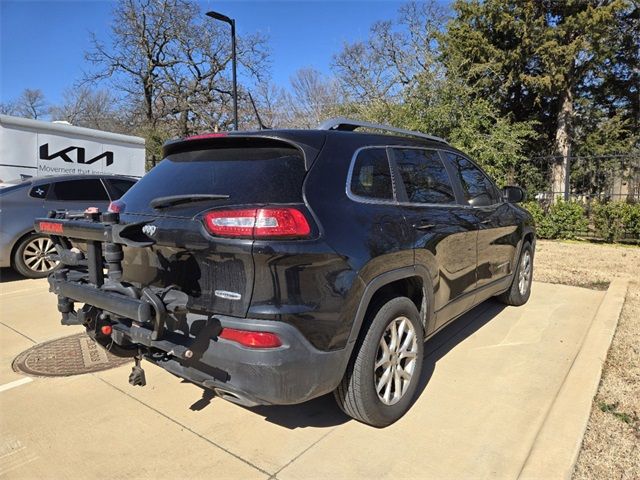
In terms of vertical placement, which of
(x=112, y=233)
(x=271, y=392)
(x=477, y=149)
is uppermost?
(x=477, y=149)

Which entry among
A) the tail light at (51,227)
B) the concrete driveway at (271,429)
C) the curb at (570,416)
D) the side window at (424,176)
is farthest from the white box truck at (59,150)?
the curb at (570,416)

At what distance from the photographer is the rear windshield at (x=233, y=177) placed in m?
2.38

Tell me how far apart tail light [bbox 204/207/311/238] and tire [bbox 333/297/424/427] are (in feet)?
2.69

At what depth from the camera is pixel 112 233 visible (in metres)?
2.43

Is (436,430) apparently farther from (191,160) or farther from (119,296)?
(191,160)

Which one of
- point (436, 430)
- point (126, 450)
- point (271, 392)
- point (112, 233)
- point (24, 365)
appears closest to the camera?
point (271, 392)

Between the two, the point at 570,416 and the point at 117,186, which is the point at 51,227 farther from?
the point at 117,186

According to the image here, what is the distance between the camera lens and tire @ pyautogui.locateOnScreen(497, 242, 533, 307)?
17.5 ft

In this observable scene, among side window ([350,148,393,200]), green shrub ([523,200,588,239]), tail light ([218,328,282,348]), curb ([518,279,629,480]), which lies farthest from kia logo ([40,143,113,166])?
green shrub ([523,200,588,239])

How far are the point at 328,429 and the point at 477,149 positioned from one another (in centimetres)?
1200

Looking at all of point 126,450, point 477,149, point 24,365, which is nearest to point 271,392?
point 126,450

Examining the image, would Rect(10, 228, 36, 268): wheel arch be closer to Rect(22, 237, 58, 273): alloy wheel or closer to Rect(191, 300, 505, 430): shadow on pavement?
Rect(22, 237, 58, 273): alloy wheel

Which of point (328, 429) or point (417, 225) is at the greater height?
point (417, 225)

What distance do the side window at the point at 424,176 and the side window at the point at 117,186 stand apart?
583 cm
